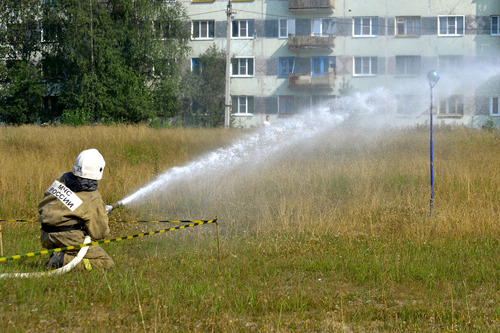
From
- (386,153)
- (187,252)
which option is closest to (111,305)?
(187,252)

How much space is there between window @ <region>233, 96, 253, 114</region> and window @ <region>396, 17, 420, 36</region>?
11967 millimetres

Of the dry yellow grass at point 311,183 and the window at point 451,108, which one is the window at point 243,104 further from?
the dry yellow grass at point 311,183

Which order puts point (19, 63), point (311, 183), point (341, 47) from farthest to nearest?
point (341, 47) → point (19, 63) → point (311, 183)

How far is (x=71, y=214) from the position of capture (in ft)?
22.3

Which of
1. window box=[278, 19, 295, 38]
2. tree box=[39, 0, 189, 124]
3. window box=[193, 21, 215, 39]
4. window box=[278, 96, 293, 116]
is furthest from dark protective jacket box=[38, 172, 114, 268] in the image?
window box=[193, 21, 215, 39]

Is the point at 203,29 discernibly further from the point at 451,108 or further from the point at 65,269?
the point at 65,269

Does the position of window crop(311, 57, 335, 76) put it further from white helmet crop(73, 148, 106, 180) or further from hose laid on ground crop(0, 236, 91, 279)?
hose laid on ground crop(0, 236, 91, 279)

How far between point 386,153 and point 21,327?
14.0 m

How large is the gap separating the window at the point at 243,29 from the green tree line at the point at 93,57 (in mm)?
3922

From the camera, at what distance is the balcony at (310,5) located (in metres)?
41.5

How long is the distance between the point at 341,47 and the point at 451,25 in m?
7.75

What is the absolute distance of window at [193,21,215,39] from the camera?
44.3 meters

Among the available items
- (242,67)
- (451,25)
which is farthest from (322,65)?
(451,25)

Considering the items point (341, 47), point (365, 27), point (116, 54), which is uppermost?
point (365, 27)
